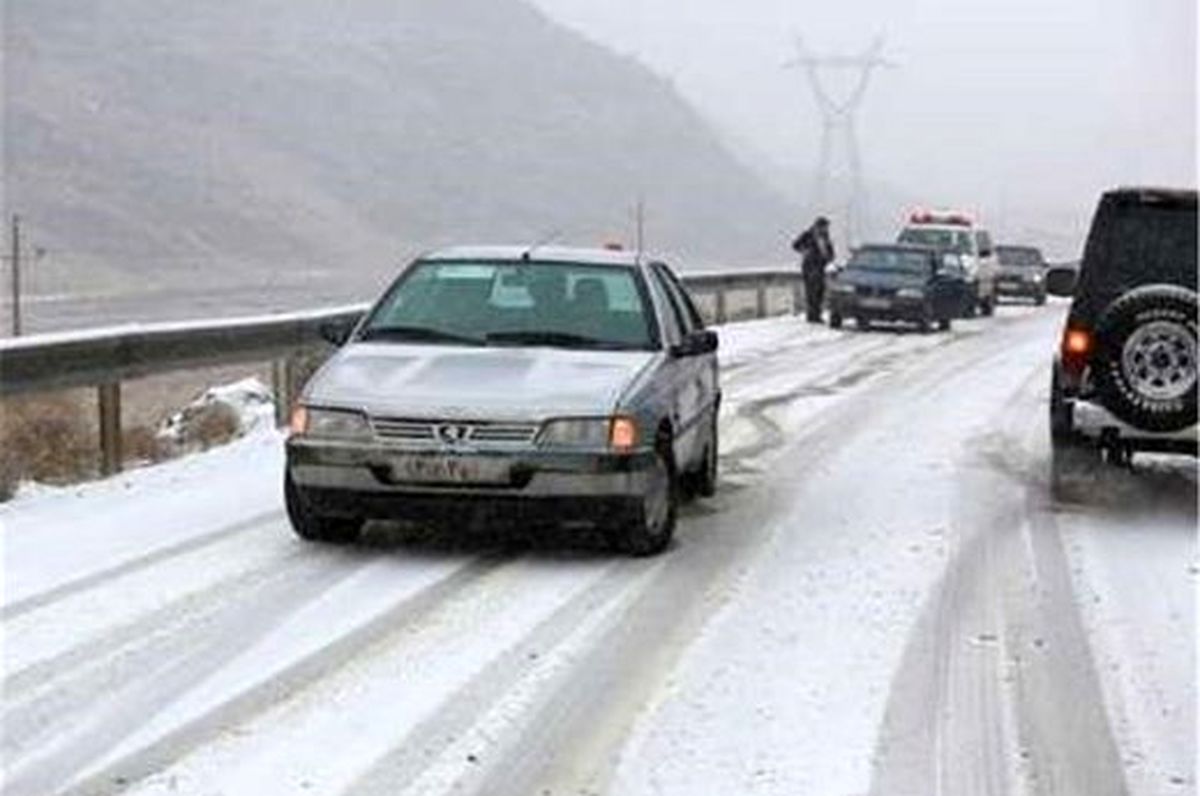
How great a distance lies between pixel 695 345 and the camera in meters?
10.1

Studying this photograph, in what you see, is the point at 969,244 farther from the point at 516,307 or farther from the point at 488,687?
the point at 488,687

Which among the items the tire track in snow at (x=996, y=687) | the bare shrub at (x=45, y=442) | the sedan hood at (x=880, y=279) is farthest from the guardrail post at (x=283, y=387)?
the sedan hood at (x=880, y=279)

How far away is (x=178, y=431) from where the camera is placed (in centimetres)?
1409

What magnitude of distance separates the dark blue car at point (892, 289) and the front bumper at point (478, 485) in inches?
866

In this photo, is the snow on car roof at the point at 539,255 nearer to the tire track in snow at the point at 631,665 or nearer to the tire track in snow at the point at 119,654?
the tire track in snow at the point at 631,665

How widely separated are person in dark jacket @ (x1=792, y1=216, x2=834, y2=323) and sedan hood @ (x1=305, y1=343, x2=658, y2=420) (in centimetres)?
2147

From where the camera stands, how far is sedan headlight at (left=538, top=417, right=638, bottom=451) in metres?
8.56

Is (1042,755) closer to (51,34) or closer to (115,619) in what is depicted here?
(115,619)

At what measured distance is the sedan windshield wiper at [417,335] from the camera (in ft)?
31.2

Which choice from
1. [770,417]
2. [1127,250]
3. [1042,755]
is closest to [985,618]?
[1042,755]

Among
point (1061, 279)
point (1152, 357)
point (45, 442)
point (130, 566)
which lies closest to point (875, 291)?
point (1061, 279)

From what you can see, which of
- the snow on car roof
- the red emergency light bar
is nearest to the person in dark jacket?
the red emergency light bar

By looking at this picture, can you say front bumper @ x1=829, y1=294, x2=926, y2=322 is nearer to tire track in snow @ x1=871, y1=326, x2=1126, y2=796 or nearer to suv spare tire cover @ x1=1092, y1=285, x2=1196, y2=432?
suv spare tire cover @ x1=1092, y1=285, x2=1196, y2=432

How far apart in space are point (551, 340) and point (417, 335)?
2.17 feet
